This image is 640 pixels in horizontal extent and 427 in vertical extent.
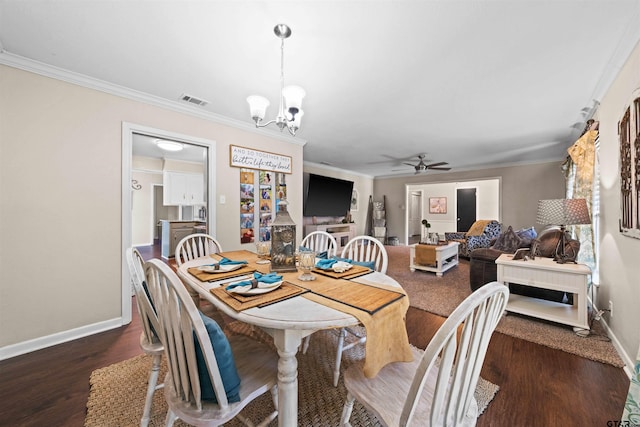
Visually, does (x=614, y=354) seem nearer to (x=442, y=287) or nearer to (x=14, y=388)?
(x=442, y=287)

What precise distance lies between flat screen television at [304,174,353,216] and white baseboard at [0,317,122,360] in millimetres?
3739

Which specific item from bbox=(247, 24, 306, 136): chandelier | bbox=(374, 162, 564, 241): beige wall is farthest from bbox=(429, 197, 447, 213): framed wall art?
bbox=(247, 24, 306, 136): chandelier

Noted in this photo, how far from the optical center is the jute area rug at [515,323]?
75.9 inches

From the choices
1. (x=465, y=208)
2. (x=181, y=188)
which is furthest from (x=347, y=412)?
(x=465, y=208)

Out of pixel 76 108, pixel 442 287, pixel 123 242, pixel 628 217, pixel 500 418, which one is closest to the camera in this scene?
pixel 500 418

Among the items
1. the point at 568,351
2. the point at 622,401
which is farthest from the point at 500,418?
the point at 568,351

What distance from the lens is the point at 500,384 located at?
1.58 metres

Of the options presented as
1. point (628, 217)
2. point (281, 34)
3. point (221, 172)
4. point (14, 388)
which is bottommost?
point (14, 388)

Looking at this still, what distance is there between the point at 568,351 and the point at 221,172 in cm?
388

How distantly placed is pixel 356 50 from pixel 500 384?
100 inches

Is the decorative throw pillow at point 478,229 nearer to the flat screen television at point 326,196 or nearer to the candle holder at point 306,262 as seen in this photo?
the flat screen television at point 326,196

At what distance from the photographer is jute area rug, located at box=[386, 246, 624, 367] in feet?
6.33

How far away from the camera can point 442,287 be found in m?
3.51

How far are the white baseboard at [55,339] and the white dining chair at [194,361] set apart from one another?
194 cm
